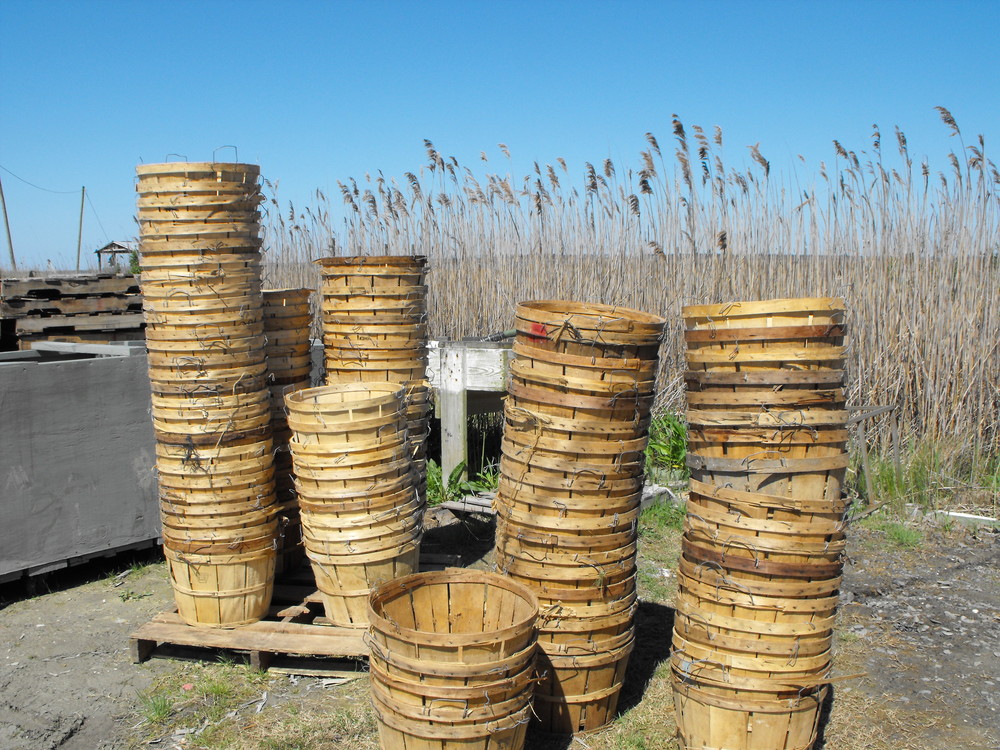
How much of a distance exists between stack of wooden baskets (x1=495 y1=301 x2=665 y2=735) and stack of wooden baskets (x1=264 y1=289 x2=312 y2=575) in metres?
1.62

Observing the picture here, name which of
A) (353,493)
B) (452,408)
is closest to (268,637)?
(353,493)

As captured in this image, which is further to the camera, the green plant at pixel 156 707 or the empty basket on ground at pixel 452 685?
the green plant at pixel 156 707

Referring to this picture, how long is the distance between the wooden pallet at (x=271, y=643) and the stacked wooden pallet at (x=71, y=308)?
2.98 m

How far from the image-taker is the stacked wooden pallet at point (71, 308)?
5.93 metres

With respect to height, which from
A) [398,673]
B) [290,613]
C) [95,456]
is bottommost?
[290,613]

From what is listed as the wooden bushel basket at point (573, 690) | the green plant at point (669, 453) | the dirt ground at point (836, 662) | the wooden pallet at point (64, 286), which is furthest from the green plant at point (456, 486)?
the wooden pallet at point (64, 286)

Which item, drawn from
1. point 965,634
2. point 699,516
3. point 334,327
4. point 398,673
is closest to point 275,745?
point 398,673

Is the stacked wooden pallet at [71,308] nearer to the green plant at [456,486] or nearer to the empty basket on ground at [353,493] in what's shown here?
the green plant at [456,486]

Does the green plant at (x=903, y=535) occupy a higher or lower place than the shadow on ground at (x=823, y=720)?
higher

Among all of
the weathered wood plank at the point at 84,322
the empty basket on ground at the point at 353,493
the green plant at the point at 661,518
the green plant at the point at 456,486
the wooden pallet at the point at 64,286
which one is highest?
the wooden pallet at the point at 64,286

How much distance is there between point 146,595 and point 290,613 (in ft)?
3.89

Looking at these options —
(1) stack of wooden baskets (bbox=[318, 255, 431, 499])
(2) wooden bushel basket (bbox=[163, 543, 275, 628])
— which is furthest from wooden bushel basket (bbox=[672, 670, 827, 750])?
(2) wooden bushel basket (bbox=[163, 543, 275, 628])

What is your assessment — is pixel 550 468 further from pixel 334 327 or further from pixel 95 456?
pixel 95 456

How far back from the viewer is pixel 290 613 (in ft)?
13.4
